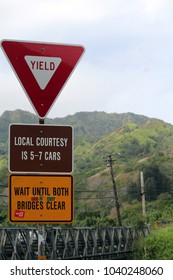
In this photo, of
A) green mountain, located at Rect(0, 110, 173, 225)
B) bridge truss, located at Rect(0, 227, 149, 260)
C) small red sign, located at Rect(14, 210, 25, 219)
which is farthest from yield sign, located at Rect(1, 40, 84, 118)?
green mountain, located at Rect(0, 110, 173, 225)

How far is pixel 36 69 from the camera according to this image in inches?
242

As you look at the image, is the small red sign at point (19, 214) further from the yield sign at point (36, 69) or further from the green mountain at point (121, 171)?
the green mountain at point (121, 171)

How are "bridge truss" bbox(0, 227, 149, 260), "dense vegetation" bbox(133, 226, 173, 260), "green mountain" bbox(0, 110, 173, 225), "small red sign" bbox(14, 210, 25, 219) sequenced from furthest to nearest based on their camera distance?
1. "green mountain" bbox(0, 110, 173, 225)
2. "dense vegetation" bbox(133, 226, 173, 260)
3. "bridge truss" bbox(0, 227, 149, 260)
4. "small red sign" bbox(14, 210, 25, 219)

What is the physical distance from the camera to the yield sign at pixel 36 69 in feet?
20.1

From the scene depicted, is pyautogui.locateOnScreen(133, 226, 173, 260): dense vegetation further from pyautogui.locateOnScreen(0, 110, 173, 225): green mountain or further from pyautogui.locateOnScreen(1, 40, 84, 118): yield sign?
pyautogui.locateOnScreen(1, 40, 84, 118): yield sign

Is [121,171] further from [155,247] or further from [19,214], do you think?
[19,214]

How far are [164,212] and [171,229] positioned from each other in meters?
30.9

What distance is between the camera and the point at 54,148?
241 inches

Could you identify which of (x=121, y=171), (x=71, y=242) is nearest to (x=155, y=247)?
(x=71, y=242)

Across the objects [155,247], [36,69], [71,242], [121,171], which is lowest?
[155,247]

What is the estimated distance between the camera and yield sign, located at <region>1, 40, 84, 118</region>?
6133mm

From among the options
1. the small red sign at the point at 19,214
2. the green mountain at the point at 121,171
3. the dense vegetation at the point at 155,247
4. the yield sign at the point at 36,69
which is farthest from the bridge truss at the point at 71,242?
the yield sign at the point at 36,69

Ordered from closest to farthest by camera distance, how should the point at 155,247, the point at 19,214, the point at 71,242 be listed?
the point at 19,214
the point at 71,242
the point at 155,247

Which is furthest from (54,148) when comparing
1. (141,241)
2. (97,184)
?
(97,184)
